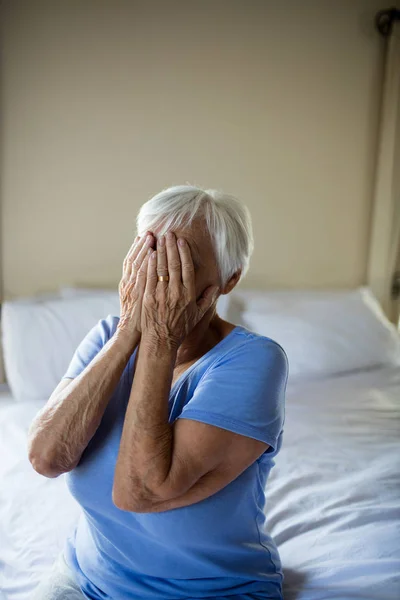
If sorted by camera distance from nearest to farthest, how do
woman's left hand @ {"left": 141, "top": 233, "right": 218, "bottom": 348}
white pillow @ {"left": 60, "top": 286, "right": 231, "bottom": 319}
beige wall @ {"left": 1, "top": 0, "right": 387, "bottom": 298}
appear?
woman's left hand @ {"left": 141, "top": 233, "right": 218, "bottom": 348} → beige wall @ {"left": 1, "top": 0, "right": 387, "bottom": 298} → white pillow @ {"left": 60, "top": 286, "right": 231, "bottom": 319}

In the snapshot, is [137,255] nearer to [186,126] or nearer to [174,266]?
[174,266]

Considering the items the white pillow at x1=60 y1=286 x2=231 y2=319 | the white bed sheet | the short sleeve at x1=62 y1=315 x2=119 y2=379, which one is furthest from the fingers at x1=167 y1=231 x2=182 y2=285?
the white pillow at x1=60 y1=286 x2=231 y2=319

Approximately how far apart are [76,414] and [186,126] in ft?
6.48

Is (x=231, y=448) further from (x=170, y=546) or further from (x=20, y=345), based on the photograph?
(x=20, y=345)

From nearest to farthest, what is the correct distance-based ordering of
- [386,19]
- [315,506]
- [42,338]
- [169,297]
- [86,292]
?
1. [169,297]
2. [315,506]
3. [42,338]
4. [86,292]
5. [386,19]

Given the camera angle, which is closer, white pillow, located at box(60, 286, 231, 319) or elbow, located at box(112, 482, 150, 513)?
elbow, located at box(112, 482, 150, 513)

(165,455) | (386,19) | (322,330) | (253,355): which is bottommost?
(322,330)

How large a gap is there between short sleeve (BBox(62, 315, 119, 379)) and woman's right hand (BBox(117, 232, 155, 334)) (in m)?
0.13

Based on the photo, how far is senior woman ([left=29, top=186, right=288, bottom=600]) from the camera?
3.05 feet

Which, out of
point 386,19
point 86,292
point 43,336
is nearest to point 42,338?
point 43,336

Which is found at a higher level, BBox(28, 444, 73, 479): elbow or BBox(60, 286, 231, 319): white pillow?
BBox(28, 444, 73, 479): elbow

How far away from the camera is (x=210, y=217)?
1116 millimetres

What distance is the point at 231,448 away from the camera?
0.94 m

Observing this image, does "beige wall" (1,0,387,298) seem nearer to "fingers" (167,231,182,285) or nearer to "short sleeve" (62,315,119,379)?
"short sleeve" (62,315,119,379)
